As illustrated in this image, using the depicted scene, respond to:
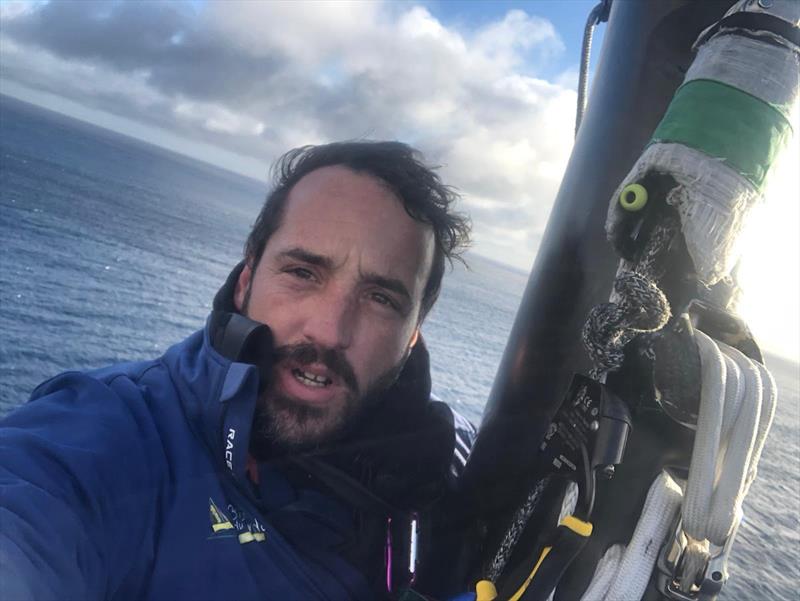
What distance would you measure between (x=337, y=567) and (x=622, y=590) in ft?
3.21

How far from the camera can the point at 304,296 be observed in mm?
→ 2170

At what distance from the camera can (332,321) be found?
2.13 meters

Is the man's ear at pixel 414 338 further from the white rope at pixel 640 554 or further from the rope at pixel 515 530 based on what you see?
the white rope at pixel 640 554

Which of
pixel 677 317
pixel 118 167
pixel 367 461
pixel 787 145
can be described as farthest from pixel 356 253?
pixel 118 167

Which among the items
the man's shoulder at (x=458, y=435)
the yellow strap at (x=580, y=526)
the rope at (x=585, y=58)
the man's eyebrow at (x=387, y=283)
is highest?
the rope at (x=585, y=58)

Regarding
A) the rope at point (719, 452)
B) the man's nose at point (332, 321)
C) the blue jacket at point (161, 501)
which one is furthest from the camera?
the man's nose at point (332, 321)

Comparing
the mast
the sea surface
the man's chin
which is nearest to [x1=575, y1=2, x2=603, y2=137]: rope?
the mast

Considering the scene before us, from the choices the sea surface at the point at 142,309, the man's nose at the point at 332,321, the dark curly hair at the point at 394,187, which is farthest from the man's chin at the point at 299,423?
the sea surface at the point at 142,309

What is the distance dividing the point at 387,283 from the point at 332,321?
0.97 ft

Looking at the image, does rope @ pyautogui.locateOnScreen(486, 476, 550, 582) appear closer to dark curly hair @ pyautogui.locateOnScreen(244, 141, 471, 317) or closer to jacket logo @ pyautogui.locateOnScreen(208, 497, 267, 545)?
jacket logo @ pyautogui.locateOnScreen(208, 497, 267, 545)

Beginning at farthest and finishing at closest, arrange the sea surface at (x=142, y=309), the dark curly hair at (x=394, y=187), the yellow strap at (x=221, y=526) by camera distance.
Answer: the sea surface at (x=142, y=309)
the dark curly hair at (x=394, y=187)
the yellow strap at (x=221, y=526)

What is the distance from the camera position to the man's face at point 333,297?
2.07 m

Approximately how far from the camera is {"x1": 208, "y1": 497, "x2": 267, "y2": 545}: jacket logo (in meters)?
1.61

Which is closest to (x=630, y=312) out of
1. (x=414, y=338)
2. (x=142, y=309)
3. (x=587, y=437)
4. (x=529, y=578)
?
(x=587, y=437)
